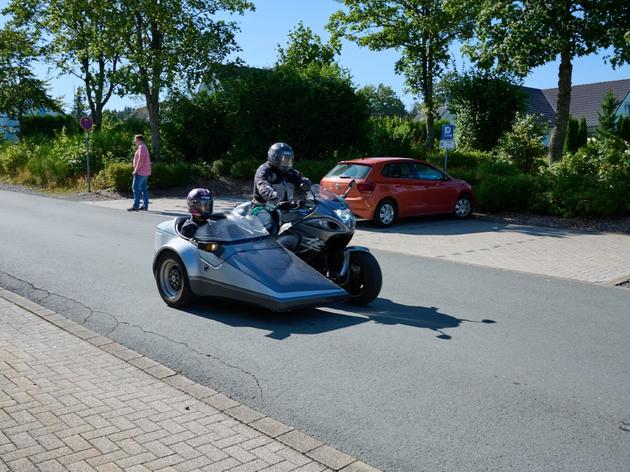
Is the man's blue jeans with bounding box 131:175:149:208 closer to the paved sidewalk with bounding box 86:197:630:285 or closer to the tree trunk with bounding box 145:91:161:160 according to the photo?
the paved sidewalk with bounding box 86:197:630:285

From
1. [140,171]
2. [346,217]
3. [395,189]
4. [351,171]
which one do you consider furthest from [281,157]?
[140,171]

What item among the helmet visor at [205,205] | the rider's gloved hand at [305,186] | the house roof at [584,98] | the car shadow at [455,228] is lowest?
the car shadow at [455,228]

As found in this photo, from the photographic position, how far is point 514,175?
1645 cm

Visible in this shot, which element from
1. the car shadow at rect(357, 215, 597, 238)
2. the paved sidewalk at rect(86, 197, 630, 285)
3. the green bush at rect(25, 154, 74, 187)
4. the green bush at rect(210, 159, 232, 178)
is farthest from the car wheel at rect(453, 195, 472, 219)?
the green bush at rect(25, 154, 74, 187)

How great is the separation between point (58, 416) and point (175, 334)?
A: 2.03 m

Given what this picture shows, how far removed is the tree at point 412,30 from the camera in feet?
77.8

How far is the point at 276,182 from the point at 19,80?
38072 mm

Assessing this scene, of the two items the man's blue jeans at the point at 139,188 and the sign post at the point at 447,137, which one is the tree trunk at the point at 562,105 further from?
the man's blue jeans at the point at 139,188

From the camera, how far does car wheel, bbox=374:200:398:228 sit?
46.4ft

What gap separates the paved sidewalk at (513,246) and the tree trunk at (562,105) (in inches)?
197

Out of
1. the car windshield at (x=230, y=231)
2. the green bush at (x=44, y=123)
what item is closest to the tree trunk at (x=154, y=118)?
the car windshield at (x=230, y=231)

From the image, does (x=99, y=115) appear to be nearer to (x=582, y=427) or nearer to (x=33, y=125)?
(x=33, y=125)

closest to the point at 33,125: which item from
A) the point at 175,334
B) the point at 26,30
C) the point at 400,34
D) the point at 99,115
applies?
the point at 99,115

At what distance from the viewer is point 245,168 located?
2303 centimetres
